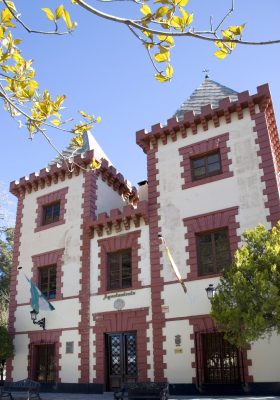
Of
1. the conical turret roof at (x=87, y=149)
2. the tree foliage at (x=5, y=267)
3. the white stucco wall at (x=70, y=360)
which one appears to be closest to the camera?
the white stucco wall at (x=70, y=360)

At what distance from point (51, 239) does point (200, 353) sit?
935cm

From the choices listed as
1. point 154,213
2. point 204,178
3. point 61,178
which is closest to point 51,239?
point 61,178

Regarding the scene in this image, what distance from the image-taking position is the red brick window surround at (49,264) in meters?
19.4

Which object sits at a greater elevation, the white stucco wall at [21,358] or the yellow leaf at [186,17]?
the yellow leaf at [186,17]

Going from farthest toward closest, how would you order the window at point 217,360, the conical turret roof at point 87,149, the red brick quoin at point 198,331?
the conical turret roof at point 87,149 → the red brick quoin at point 198,331 → the window at point 217,360

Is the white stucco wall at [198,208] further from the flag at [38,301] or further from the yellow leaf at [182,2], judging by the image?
the yellow leaf at [182,2]

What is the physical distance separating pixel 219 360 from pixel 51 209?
37.5 ft

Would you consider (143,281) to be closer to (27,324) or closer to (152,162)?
(152,162)

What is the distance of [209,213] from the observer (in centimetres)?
1620

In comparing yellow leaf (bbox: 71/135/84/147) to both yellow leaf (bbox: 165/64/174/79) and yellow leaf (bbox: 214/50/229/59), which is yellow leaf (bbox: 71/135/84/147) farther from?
yellow leaf (bbox: 214/50/229/59)

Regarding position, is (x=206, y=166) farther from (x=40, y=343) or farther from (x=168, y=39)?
(x=168, y=39)

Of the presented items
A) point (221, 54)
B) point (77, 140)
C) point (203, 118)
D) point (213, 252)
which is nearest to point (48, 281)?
point (213, 252)

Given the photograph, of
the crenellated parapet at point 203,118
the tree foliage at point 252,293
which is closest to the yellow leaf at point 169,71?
the tree foliage at point 252,293

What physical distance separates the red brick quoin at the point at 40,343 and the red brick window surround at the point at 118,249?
2.85 m
